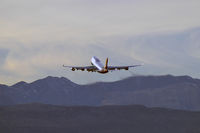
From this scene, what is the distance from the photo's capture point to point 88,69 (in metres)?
157

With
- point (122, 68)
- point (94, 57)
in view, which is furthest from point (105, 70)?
point (94, 57)

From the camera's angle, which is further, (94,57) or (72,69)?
(94,57)

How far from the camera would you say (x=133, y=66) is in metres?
150

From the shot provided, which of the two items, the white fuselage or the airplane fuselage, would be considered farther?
the white fuselage

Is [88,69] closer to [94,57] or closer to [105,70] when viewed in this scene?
[105,70]

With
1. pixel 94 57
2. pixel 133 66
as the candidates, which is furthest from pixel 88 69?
pixel 94 57

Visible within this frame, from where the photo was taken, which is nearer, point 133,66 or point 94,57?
point 133,66

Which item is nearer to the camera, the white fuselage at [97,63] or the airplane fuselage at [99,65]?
the airplane fuselage at [99,65]

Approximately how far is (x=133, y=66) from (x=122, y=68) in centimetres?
445

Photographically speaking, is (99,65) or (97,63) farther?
(97,63)

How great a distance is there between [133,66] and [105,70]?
9239mm

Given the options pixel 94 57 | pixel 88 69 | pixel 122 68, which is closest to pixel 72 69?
pixel 88 69

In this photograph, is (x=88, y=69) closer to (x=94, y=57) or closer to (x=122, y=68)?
(x=122, y=68)

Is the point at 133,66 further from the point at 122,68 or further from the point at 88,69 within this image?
the point at 88,69
